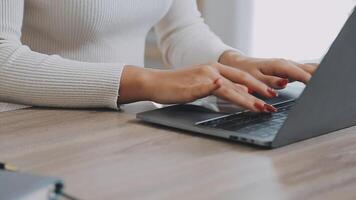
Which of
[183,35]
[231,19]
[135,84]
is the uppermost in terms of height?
[135,84]

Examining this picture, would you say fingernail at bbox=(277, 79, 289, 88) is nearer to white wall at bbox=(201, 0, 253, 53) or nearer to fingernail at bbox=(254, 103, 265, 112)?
fingernail at bbox=(254, 103, 265, 112)

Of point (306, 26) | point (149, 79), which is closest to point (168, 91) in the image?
point (149, 79)

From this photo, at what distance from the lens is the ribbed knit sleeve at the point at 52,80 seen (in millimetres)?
983

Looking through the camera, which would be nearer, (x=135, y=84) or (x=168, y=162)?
(x=168, y=162)

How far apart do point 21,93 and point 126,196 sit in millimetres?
474

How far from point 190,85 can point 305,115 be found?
0.78ft

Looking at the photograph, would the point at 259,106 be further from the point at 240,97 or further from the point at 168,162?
the point at 168,162

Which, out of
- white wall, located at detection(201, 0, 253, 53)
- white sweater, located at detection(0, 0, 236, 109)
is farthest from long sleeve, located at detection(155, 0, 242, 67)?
white wall, located at detection(201, 0, 253, 53)

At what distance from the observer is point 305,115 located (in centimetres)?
74

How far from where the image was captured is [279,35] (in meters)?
2.38

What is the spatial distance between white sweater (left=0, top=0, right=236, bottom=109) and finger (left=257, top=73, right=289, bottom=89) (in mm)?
242

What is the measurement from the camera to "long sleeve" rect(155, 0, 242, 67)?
146cm

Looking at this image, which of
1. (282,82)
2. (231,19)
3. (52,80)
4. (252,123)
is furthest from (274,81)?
(231,19)

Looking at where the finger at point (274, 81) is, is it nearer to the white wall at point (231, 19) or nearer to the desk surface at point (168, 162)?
the desk surface at point (168, 162)
